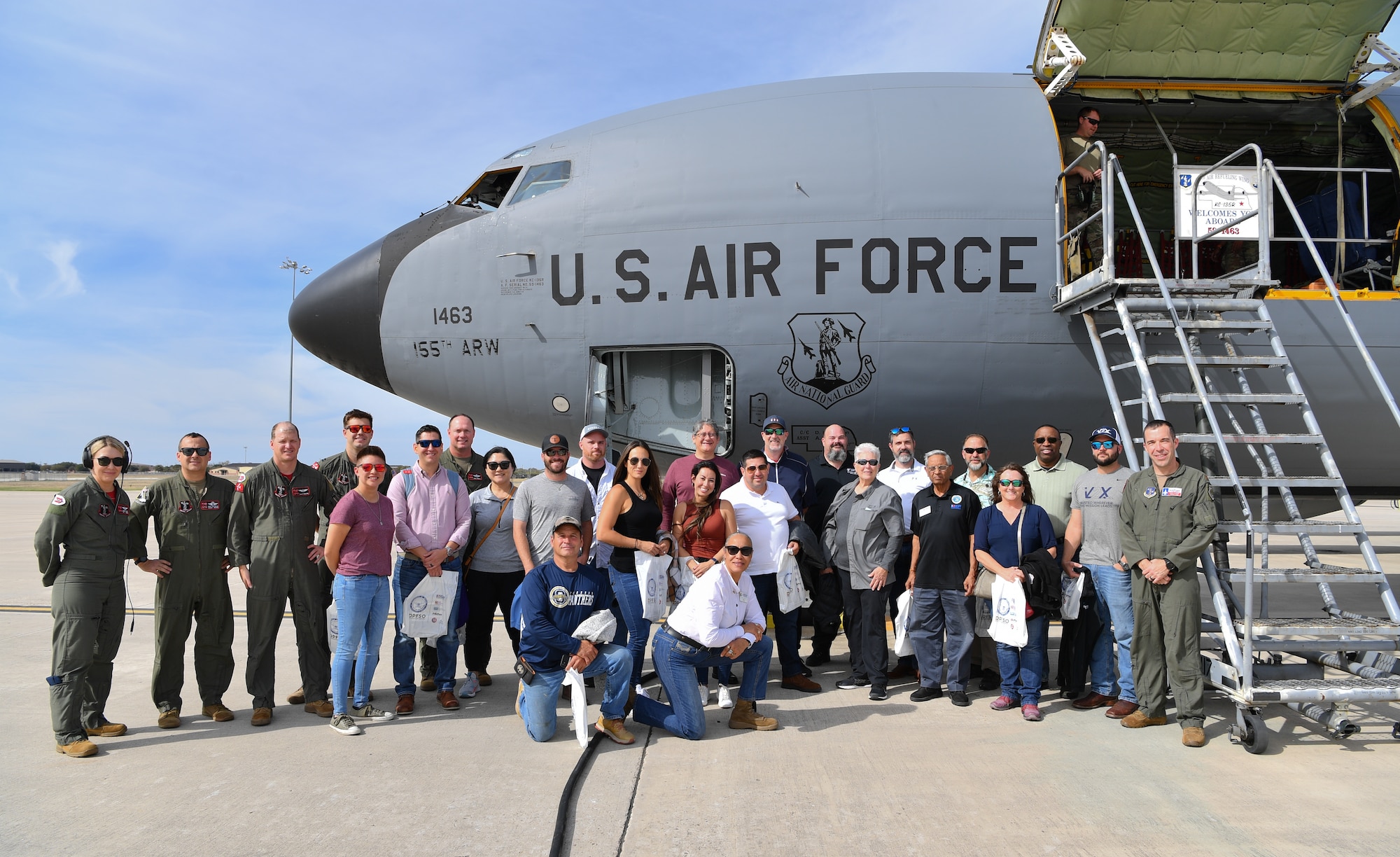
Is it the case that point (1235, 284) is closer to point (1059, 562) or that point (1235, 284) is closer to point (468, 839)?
point (1059, 562)

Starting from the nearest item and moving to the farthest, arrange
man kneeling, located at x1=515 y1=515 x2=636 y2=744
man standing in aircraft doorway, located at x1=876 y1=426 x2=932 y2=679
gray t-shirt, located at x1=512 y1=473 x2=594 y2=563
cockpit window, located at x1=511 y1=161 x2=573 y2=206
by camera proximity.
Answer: man kneeling, located at x1=515 y1=515 x2=636 y2=744, gray t-shirt, located at x1=512 y1=473 x2=594 y2=563, man standing in aircraft doorway, located at x1=876 y1=426 x2=932 y2=679, cockpit window, located at x1=511 y1=161 x2=573 y2=206

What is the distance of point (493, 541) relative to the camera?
6242 mm

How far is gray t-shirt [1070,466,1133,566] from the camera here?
5781 mm

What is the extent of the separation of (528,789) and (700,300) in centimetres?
441

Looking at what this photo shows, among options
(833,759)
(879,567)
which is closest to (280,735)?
(833,759)

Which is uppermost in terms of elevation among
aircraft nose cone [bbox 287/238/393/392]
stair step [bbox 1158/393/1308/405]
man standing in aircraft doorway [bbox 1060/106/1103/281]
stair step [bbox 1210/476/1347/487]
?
man standing in aircraft doorway [bbox 1060/106/1103/281]

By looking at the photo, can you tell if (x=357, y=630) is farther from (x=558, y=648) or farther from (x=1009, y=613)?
(x=1009, y=613)

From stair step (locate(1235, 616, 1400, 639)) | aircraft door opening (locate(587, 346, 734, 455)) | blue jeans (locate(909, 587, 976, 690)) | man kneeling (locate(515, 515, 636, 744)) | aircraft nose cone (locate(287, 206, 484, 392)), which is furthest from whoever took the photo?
aircraft nose cone (locate(287, 206, 484, 392))

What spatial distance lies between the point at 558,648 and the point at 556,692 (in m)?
0.29

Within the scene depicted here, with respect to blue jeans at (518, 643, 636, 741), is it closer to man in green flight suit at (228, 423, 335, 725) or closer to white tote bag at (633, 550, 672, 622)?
white tote bag at (633, 550, 672, 622)

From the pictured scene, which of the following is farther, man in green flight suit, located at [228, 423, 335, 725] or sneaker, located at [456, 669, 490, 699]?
sneaker, located at [456, 669, 490, 699]

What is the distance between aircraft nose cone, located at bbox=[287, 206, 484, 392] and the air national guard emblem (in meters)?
3.37

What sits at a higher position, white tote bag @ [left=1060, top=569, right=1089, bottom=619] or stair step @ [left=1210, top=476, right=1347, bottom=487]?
stair step @ [left=1210, top=476, right=1347, bottom=487]

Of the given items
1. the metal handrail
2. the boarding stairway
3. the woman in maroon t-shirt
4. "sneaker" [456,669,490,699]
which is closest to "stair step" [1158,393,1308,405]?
the boarding stairway
